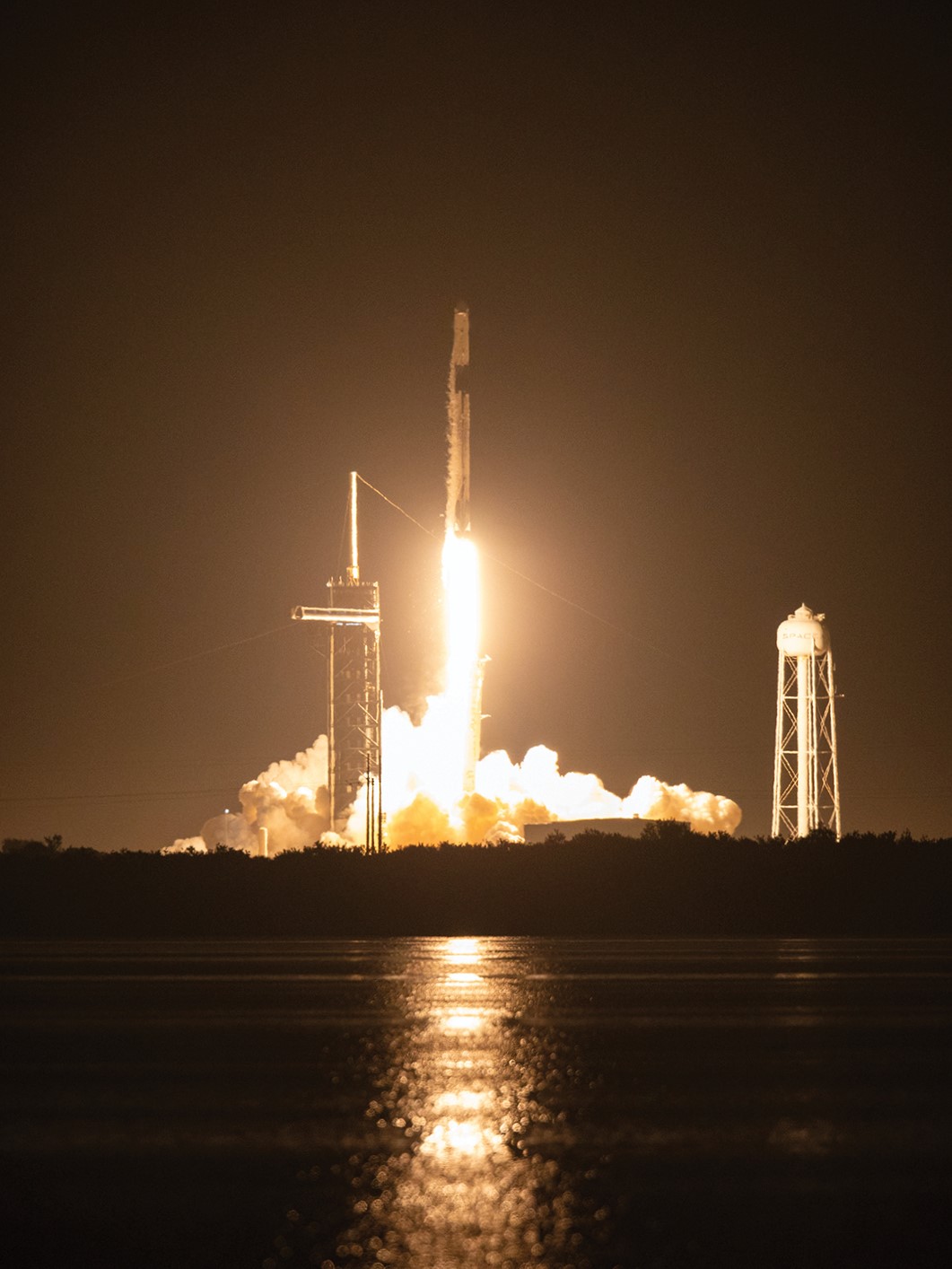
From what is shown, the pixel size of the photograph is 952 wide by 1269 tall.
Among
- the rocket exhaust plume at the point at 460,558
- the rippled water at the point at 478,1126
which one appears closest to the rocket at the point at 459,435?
the rocket exhaust plume at the point at 460,558

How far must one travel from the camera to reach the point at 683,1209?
1085cm

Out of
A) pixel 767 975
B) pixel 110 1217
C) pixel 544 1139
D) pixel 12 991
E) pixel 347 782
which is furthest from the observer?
pixel 347 782

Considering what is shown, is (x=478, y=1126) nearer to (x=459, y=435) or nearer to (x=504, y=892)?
(x=504, y=892)

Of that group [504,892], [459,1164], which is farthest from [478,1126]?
[504,892]

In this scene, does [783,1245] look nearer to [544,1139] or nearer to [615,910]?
[544,1139]

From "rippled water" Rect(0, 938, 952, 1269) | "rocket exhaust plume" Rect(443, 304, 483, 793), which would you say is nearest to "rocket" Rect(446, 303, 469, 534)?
"rocket exhaust plume" Rect(443, 304, 483, 793)

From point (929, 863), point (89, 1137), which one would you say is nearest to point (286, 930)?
point (929, 863)

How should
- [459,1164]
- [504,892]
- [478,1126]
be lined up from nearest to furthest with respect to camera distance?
[459,1164] → [478,1126] → [504,892]

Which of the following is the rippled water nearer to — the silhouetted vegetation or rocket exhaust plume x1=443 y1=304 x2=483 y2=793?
the silhouetted vegetation

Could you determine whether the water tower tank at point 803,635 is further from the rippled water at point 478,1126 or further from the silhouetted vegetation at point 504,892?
the rippled water at point 478,1126

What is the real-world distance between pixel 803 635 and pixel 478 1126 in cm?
7664

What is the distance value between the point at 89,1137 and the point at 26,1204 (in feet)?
8.28

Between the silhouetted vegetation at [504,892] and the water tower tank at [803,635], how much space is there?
2835cm

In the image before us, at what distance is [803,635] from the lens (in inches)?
3484
